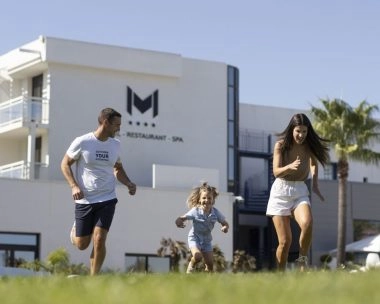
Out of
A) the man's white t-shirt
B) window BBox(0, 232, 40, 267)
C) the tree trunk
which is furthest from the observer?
the tree trunk

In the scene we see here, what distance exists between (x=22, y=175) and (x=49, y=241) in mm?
4050

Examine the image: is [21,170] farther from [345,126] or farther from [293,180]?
Answer: [293,180]

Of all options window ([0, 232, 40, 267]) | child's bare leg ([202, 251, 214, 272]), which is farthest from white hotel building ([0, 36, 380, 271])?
child's bare leg ([202, 251, 214, 272])

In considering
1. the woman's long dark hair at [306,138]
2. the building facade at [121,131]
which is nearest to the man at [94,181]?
the woman's long dark hair at [306,138]

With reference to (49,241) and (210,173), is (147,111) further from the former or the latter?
(49,241)

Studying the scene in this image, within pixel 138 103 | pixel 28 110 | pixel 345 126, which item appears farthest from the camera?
pixel 345 126

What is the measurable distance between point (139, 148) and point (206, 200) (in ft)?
107

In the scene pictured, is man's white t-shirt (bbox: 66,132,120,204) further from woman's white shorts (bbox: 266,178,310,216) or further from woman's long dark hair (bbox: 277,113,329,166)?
woman's long dark hair (bbox: 277,113,329,166)

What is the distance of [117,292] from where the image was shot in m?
5.19

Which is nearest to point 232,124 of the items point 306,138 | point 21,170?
point 21,170

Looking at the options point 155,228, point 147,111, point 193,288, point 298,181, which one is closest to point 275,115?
point 147,111

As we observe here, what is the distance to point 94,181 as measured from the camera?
39.7 feet

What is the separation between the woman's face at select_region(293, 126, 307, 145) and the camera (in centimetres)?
1220

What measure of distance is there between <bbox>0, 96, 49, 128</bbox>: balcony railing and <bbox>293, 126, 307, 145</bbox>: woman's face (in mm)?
32748
